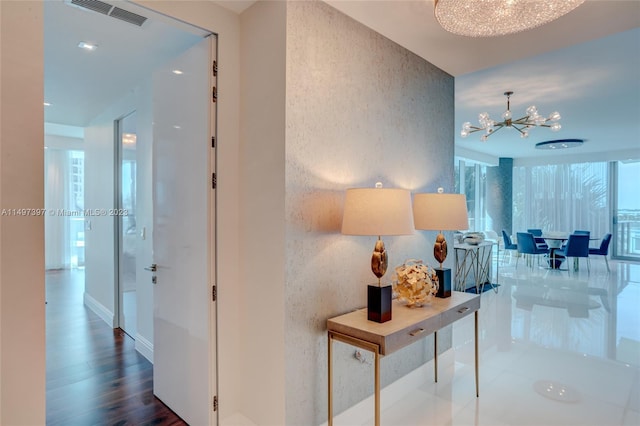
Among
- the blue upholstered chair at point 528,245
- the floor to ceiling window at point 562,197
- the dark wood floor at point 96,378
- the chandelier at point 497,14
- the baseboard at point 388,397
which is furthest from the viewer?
the floor to ceiling window at point 562,197

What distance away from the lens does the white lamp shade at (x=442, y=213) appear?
8.47 feet

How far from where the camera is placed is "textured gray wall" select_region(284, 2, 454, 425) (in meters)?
2.06

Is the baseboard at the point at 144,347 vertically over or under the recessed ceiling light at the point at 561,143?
under

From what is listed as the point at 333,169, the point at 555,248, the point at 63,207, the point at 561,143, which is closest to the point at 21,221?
the point at 333,169

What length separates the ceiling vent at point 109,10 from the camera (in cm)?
212

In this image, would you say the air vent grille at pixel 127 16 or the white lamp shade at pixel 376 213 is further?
the air vent grille at pixel 127 16

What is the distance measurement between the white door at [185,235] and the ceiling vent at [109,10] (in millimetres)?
336

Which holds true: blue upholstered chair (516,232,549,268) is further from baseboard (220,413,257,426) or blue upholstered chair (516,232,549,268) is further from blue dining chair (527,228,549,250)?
baseboard (220,413,257,426)

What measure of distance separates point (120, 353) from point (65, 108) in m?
3.18

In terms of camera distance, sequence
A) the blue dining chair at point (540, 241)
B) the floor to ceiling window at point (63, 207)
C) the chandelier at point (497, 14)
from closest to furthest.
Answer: the chandelier at point (497, 14) → the floor to ceiling window at point (63, 207) → the blue dining chair at point (540, 241)

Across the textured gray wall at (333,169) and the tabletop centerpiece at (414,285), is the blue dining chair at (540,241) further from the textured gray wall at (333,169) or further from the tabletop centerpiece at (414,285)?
the tabletop centerpiece at (414,285)

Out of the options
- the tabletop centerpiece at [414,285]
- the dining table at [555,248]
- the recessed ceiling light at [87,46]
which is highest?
the recessed ceiling light at [87,46]

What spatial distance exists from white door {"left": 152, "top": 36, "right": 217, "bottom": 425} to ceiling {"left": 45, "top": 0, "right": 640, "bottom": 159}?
Result: 1.24ft

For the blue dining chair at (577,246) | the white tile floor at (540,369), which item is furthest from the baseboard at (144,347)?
the blue dining chair at (577,246)
